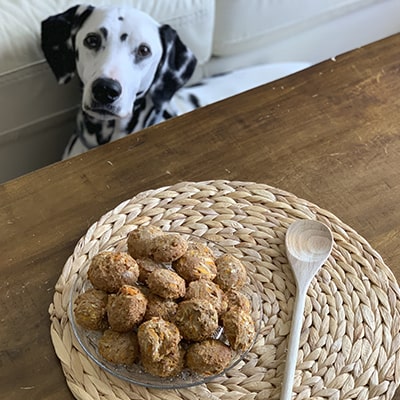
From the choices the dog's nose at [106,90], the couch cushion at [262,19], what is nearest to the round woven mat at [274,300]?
the dog's nose at [106,90]

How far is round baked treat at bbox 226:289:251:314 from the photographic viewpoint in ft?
2.52

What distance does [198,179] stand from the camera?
95 cm

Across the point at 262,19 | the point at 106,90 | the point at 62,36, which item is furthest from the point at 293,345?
the point at 262,19

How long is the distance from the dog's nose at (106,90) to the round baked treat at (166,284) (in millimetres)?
459

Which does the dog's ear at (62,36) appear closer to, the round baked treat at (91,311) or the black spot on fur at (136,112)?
the black spot on fur at (136,112)

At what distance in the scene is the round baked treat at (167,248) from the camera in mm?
782

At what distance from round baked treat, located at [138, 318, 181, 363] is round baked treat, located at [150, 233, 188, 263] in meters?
0.09

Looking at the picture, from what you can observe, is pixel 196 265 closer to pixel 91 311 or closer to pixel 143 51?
pixel 91 311

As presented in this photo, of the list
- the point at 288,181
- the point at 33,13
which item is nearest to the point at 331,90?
the point at 288,181

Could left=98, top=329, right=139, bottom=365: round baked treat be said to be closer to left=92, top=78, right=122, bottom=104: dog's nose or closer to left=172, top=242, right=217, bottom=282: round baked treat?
left=172, top=242, right=217, bottom=282: round baked treat

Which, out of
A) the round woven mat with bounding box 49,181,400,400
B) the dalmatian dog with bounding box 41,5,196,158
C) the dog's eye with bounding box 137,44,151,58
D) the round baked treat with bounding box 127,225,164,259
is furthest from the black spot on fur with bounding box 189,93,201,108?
the round baked treat with bounding box 127,225,164,259

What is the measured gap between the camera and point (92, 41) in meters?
1.16

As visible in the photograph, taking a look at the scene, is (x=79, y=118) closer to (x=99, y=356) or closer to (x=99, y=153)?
(x=99, y=153)

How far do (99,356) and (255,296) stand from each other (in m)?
0.19
